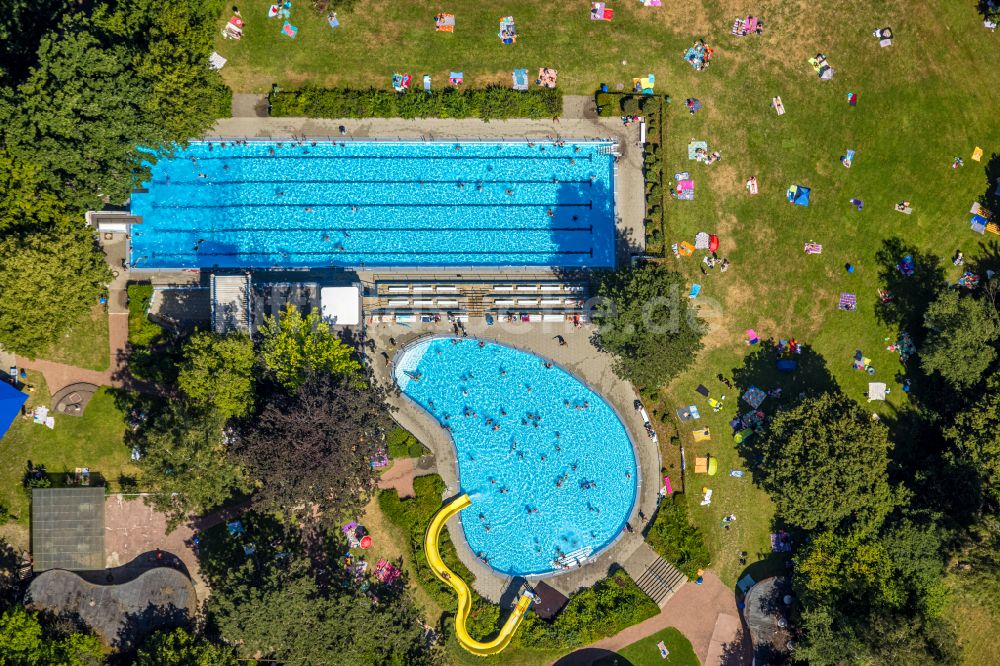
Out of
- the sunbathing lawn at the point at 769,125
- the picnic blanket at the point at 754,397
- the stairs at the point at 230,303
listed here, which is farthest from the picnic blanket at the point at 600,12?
the stairs at the point at 230,303

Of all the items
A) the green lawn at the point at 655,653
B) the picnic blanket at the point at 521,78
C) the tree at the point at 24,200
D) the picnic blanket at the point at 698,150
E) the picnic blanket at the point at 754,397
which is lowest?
the green lawn at the point at 655,653

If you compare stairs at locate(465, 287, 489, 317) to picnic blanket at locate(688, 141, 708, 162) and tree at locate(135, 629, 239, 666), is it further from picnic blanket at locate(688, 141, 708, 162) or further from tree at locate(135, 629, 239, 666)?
tree at locate(135, 629, 239, 666)

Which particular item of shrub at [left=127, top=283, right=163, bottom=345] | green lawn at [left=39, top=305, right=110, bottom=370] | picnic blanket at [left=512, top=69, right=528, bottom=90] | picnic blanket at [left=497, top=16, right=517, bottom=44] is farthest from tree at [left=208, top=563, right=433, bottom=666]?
picnic blanket at [left=497, top=16, right=517, bottom=44]

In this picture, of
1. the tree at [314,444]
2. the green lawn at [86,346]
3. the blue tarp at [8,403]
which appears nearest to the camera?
the tree at [314,444]

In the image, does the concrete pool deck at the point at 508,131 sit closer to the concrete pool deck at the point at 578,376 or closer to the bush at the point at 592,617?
the concrete pool deck at the point at 578,376

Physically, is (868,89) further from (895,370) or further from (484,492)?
(484,492)

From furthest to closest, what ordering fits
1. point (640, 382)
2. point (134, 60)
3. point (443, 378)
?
1. point (443, 378)
2. point (640, 382)
3. point (134, 60)

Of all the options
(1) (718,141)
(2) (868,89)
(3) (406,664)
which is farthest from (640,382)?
(2) (868,89)
